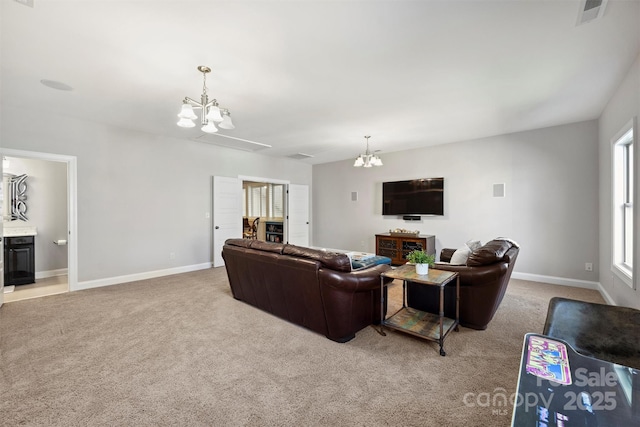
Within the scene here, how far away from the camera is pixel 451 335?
2699mm

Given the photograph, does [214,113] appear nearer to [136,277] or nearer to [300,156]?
[136,277]

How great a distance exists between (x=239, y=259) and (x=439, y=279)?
2217mm

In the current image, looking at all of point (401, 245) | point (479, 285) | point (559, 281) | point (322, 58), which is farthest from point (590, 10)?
point (401, 245)

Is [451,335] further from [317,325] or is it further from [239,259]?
[239,259]

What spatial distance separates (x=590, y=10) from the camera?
1.89 metres

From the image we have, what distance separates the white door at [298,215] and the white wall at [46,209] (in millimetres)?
4601

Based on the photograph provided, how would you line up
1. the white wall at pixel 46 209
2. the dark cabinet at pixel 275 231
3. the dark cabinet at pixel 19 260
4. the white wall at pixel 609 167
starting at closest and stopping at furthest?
the white wall at pixel 609 167 < the dark cabinet at pixel 19 260 < the white wall at pixel 46 209 < the dark cabinet at pixel 275 231

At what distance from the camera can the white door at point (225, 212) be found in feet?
18.9

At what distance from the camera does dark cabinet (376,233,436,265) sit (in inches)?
213

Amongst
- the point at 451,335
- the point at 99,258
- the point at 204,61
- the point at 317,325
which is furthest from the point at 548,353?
the point at 99,258

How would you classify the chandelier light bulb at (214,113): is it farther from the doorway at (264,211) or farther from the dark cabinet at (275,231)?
the dark cabinet at (275,231)

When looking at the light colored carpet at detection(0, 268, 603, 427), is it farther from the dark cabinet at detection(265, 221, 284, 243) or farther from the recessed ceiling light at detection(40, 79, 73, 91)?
the dark cabinet at detection(265, 221, 284, 243)

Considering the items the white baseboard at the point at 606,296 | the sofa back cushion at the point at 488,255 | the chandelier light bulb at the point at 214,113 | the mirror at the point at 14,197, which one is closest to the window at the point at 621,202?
the white baseboard at the point at 606,296

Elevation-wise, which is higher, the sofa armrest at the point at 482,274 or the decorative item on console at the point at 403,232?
the decorative item on console at the point at 403,232
